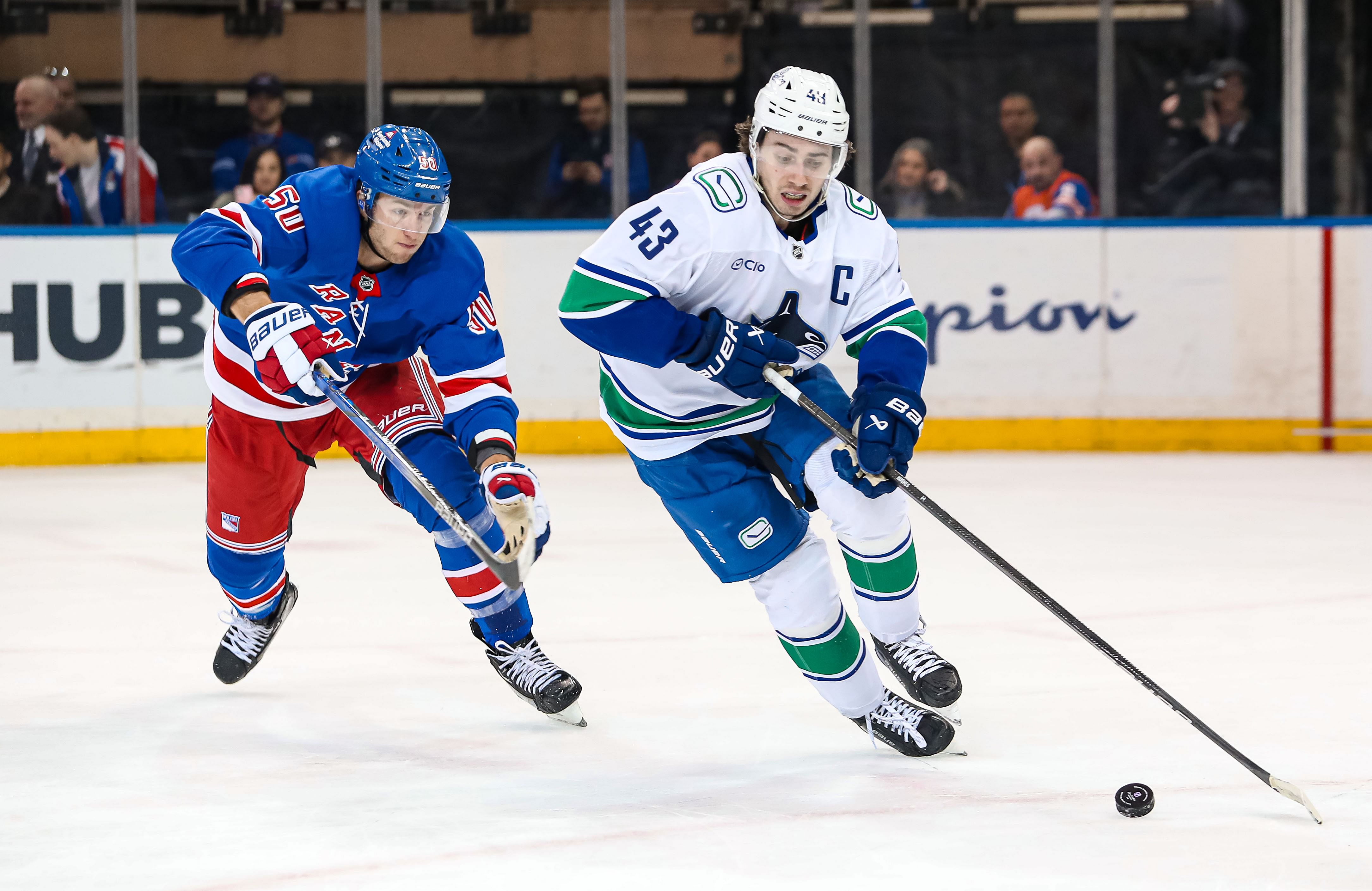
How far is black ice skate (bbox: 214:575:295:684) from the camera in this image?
3598 mm

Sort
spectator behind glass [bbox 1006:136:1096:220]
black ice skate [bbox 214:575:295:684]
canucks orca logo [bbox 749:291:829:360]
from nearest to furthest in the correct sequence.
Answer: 1. canucks orca logo [bbox 749:291:829:360]
2. black ice skate [bbox 214:575:295:684]
3. spectator behind glass [bbox 1006:136:1096:220]

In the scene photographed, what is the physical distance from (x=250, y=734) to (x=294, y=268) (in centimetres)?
86

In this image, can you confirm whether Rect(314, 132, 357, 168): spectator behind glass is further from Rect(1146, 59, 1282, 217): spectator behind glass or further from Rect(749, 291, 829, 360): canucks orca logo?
Rect(749, 291, 829, 360): canucks orca logo

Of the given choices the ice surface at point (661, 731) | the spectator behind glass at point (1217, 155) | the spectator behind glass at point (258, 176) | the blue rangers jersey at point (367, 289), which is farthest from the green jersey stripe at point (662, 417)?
the spectator behind glass at point (1217, 155)

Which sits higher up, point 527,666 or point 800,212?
point 800,212

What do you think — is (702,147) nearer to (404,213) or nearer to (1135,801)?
(404,213)

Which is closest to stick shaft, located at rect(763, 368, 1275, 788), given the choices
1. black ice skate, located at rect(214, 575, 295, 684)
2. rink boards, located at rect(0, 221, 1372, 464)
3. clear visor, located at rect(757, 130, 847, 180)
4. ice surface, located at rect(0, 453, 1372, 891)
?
ice surface, located at rect(0, 453, 1372, 891)

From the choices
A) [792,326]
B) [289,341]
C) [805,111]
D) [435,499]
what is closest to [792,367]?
[792,326]

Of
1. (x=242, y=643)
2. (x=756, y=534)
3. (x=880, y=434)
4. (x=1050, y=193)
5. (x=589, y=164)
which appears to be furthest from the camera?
(x=589, y=164)

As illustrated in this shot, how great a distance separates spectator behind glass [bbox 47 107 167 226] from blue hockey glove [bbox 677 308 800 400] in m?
5.34

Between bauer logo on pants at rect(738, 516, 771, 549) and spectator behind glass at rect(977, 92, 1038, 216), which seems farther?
spectator behind glass at rect(977, 92, 1038, 216)

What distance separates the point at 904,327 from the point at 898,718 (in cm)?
67

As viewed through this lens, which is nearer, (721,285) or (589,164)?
(721,285)

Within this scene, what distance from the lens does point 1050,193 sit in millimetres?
7965
